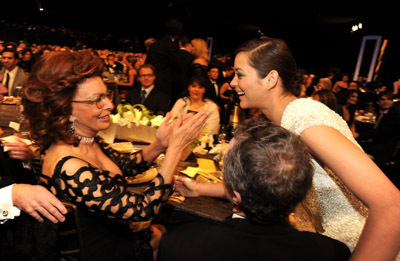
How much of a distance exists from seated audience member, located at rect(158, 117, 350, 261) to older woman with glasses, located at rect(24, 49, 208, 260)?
0.61 metres

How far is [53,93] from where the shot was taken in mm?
1517

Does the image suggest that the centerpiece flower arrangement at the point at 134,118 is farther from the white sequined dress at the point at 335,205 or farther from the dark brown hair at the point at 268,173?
the dark brown hair at the point at 268,173

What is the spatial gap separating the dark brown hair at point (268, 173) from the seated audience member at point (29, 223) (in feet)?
2.50

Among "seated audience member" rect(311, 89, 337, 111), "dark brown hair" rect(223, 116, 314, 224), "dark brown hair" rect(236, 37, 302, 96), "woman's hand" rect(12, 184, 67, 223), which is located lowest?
"seated audience member" rect(311, 89, 337, 111)

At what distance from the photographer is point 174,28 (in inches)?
195

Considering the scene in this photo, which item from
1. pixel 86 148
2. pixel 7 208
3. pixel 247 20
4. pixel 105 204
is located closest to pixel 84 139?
pixel 86 148

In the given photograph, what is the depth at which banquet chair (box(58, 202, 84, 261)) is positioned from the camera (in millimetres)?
1340

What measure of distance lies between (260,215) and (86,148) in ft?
3.65

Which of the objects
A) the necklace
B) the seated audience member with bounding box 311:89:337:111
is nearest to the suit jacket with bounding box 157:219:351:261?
the necklace

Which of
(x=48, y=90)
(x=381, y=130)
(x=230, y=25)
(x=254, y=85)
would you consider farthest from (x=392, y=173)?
(x=230, y=25)

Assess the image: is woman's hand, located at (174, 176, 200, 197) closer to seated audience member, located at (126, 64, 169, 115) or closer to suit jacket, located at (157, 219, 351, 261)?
suit jacket, located at (157, 219, 351, 261)

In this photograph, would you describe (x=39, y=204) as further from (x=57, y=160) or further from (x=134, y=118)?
(x=134, y=118)

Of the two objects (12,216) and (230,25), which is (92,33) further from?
(12,216)

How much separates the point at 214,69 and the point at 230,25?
→ 53.8 feet
